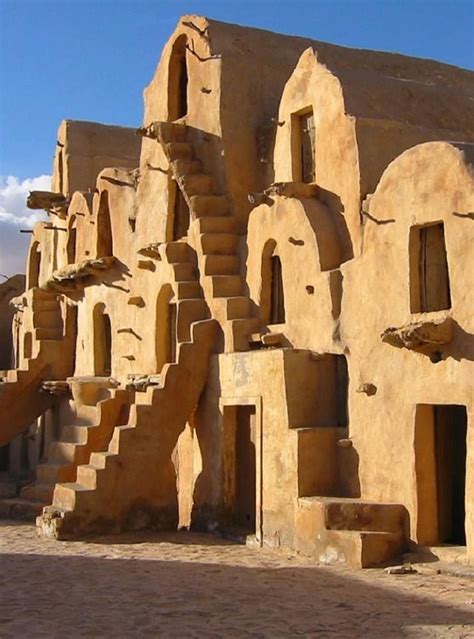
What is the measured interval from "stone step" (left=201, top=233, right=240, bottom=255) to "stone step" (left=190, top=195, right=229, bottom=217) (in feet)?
2.17

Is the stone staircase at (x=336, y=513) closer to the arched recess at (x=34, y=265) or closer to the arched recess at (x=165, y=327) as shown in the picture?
the arched recess at (x=165, y=327)

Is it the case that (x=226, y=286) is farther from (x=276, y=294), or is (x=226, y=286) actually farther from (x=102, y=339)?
(x=102, y=339)

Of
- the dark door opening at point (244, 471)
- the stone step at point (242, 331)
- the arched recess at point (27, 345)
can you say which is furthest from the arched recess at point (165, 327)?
the arched recess at point (27, 345)

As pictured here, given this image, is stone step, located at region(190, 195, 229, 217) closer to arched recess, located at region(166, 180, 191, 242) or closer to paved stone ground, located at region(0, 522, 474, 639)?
arched recess, located at region(166, 180, 191, 242)

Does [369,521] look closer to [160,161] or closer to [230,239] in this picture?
[230,239]

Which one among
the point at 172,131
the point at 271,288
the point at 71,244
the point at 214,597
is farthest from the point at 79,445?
the point at 71,244

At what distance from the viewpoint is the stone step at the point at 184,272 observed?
17406 mm

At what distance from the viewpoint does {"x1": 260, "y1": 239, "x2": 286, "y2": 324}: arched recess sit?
628 inches

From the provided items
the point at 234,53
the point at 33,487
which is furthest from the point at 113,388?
the point at 234,53

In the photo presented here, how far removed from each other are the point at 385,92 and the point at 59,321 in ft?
39.3

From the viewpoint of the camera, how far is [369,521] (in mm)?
12539

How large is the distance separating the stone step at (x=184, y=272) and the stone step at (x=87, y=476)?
12.2 feet

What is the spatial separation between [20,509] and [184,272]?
518 cm

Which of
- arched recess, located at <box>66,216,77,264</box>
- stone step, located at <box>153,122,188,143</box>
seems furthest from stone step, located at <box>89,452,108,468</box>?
arched recess, located at <box>66,216,77,264</box>
